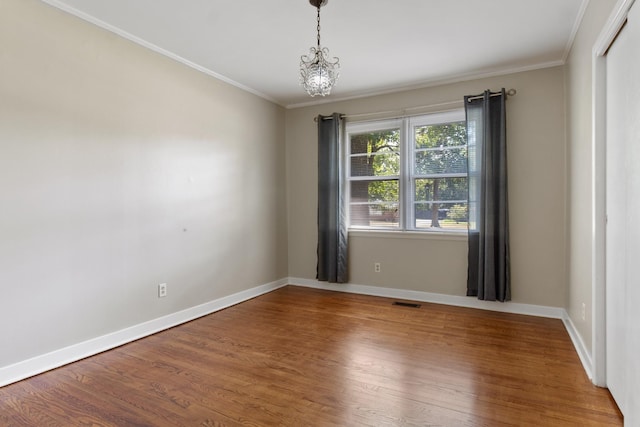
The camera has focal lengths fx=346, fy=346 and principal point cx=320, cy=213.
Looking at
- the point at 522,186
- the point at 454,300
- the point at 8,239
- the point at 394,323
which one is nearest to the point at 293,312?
the point at 394,323

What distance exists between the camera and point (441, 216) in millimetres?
4129

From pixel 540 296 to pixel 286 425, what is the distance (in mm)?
3055

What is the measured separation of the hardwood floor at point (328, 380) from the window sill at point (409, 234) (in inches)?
39.0

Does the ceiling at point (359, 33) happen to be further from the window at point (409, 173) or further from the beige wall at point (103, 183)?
the window at point (409, 173)

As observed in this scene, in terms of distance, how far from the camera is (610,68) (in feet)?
6.77

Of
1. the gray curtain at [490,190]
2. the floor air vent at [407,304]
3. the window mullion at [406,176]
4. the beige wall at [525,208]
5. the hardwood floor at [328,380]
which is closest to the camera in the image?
the hardwood floor at [328,380]

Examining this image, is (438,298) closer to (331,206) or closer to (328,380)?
(331,206)

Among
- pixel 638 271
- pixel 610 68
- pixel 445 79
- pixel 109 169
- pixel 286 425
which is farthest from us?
pixel 445 79

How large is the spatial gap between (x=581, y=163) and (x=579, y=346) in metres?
1.42

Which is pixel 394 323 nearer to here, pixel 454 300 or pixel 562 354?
pixel 454 300

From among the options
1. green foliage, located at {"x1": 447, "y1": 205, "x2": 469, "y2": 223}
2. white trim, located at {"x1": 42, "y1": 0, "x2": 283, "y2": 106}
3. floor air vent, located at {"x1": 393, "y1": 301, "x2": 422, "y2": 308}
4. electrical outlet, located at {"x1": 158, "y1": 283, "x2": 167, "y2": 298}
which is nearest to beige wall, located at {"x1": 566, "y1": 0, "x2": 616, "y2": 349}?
green foliage, located at {"x1": 447, "y1": 205, "x2": 469, "y2": 223}

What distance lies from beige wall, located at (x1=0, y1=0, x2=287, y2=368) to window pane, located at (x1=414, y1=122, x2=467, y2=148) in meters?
2.20

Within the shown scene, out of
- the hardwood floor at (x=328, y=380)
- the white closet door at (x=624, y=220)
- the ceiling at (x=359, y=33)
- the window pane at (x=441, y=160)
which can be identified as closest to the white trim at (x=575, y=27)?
the ceiling at (x=359, y=33)

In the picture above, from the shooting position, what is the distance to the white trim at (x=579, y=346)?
7.61ft
